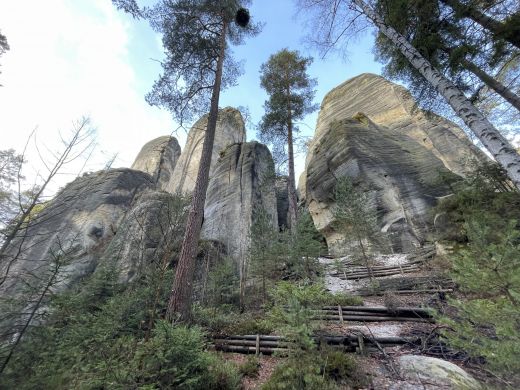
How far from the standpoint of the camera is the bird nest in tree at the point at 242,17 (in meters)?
11.6

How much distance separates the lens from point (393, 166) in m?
17.5

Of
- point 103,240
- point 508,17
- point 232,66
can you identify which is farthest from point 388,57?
point 103,240

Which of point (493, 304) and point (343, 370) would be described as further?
point (343, 370)

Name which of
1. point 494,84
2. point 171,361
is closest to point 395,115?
point 494,84

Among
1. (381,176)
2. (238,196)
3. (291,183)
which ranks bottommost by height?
(291,183)

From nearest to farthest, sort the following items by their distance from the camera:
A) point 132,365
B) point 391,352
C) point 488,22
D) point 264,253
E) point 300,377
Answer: point 132,365 → point 300,377 → point 391,352 → point 488,22 → point 264,253

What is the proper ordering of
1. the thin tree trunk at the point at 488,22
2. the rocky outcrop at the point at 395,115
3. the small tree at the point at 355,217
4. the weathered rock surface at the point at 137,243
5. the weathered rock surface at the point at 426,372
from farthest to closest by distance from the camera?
the rocky outcrop at the point at 395,115, the weathered rock surface at the point at 137,243, the small tree at the point at 355,217, the thin tree trunk at the point at 488,22, the weathered rock surface at the point at 426,372

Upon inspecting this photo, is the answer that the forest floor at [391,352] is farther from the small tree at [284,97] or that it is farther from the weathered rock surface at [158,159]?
the weathered rock surface at [158,159]

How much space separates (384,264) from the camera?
12.5 meters

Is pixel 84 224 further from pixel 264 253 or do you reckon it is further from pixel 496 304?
pixel 496 304

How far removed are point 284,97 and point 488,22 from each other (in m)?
12.3

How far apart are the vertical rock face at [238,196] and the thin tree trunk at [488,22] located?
38.5 ft

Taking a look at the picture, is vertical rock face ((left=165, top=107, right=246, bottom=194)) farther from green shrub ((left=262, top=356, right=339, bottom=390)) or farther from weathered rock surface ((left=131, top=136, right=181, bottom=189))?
green shrub ((left=262, top=356, right=339, bottom=390))

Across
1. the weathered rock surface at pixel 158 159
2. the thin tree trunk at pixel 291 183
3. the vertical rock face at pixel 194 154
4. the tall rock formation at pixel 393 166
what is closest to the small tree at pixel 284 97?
the thin tree trunk at pixel 291 183
